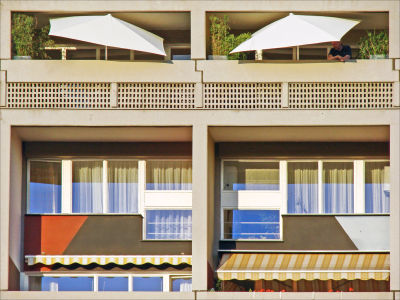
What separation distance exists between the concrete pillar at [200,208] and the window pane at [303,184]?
3.28 metres

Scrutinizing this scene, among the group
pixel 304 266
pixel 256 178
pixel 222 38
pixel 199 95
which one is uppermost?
pixel 222 38

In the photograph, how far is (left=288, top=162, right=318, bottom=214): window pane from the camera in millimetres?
30641

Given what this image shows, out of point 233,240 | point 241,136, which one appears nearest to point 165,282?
point 233,240

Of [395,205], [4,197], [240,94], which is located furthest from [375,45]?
[4,197]

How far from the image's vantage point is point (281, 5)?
28562 mm

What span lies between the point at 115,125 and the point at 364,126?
6.41m

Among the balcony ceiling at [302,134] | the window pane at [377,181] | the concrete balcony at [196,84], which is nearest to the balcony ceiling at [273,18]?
the concrete balcony at [196,84]

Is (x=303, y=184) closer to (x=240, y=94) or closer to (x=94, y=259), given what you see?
(x=240, y=94)

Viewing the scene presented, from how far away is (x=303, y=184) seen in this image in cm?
3073

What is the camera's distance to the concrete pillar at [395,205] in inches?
1093

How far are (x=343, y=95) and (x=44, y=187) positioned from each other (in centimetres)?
866

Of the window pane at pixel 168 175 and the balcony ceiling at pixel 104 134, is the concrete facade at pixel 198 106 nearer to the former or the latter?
the balcony ceiling at pixel 104 134

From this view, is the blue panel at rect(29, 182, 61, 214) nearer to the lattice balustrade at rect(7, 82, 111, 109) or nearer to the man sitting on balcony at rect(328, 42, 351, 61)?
the lattice balustrade at rect(7, 82, 111, 109)

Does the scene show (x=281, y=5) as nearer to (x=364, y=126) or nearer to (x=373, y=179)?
(x=364, y=126)
